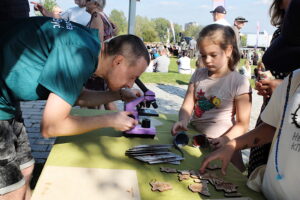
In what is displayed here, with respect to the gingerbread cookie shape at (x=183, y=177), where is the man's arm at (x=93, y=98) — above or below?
above

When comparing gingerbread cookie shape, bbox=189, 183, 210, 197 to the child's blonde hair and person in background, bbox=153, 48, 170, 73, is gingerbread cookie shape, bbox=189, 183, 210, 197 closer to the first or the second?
the child's blonde hair

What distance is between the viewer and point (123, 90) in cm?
211

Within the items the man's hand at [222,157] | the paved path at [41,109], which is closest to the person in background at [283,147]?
the man's hand at [222,157]

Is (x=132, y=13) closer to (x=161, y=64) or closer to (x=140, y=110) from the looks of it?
(x=140, y=110)

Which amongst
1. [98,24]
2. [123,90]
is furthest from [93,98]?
[98,24]

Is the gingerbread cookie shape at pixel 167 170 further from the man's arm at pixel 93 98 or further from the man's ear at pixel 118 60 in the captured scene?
the man's arm at pixel 93 98

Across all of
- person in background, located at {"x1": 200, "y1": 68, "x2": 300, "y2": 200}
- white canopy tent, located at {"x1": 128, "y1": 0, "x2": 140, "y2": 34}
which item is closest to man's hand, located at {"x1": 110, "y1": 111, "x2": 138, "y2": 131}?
person in background, located at {"x1": 200, "y1": 68, "x2": 300, "y2": 200}

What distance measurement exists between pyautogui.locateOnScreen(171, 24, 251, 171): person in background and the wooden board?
0.86 m

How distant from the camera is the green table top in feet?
3.96

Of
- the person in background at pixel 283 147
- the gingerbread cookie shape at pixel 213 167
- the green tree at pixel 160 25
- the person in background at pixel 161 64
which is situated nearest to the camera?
the person in background at pixel 283 147

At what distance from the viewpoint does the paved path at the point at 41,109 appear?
11.0ft

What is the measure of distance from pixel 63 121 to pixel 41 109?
4108 millimetres

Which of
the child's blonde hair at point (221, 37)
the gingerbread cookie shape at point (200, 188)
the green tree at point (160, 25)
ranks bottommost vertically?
the gingerbread cookie shape at point (200, 188)

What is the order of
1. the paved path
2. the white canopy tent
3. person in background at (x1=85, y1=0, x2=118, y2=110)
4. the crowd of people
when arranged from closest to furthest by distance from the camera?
the crowd of people → the paved path → person in background at (x1=85, y1=0, x2=118, y2=110) → the white canopy tent
